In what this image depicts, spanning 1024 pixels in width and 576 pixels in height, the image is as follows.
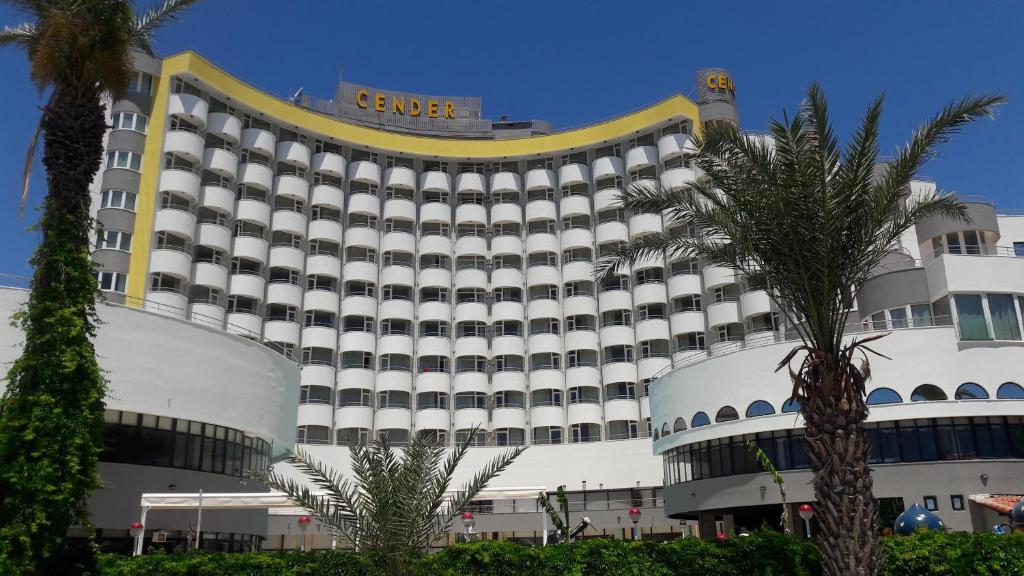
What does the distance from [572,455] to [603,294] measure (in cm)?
1502

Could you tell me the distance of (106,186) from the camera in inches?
2608

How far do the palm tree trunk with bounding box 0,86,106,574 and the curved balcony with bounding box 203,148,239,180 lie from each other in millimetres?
48926

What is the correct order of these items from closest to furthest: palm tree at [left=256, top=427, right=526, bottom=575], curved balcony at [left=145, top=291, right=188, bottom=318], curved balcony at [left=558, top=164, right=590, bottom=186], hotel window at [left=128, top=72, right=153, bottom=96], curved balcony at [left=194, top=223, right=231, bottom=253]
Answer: palm tree at [left=256, top=427, right=526, bottom=575] → curved balcony at [left=145, top=291, right=188, bottom=318] → hotel window at [left=128, top=72, right=153, bottom=96] → curved balcony at [left=194, top=223, right=231, bottom=253] → curved balcony at [left=558, top=164, right=590, bottom=186]

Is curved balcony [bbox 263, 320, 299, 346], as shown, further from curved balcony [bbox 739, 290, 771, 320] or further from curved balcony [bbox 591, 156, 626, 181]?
curved balcony [bbox 739, 290, 771, 320]

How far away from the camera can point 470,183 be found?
280 ft

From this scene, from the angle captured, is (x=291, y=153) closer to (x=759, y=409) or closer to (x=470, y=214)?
(x=470, y=214)

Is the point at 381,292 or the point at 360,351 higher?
the point at 381,292

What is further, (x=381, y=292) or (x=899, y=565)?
(x=381, y=292)

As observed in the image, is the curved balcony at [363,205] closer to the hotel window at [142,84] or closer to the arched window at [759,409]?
the hotel window at [142,84]

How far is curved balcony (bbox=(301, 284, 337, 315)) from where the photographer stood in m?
77.1

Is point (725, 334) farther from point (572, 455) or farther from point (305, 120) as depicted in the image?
point (305, 120)

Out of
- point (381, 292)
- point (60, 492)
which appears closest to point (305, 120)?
point (381, 292)

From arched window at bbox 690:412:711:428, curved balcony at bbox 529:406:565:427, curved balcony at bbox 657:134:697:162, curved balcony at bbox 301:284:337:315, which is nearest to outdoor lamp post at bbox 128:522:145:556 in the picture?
arched window at bbox 690:412:711:428

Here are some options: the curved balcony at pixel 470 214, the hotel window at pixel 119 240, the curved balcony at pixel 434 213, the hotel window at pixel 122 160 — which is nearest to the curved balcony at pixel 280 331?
the hotel window at pixel 119 240
